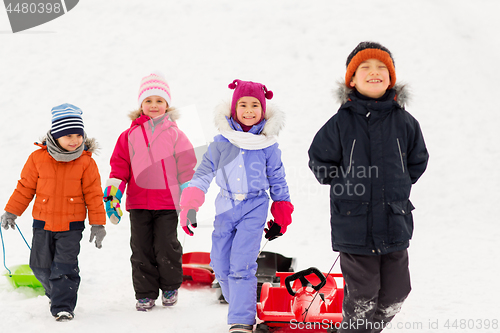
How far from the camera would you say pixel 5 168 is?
7.67m

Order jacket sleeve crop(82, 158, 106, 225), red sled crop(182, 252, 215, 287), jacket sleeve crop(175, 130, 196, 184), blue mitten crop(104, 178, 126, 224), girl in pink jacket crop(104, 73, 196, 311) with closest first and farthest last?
jacket sleeve crop(82, 158, 106, 225) → blue mitten crop(104, 178, 126, 224) → girl in pink jacket crop(104, 73, 196, 311) → jacket sleeve crop(175, 130, 196, 184) → red sled crop(182, 252, 215, 287)

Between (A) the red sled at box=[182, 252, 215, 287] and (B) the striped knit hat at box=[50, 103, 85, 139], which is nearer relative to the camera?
(B) the striped knit hat at box=[50, 103, 85, 139]

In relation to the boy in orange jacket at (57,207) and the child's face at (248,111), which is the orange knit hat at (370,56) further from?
the boy in orange jacket at (57,207)

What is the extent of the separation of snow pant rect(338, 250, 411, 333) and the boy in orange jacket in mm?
1952

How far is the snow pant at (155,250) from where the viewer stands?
3904 mm

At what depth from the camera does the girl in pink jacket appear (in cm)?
388

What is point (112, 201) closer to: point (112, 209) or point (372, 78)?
point (112, 209)

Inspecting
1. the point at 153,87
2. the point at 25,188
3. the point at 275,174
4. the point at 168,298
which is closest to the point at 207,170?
the point at 275,174

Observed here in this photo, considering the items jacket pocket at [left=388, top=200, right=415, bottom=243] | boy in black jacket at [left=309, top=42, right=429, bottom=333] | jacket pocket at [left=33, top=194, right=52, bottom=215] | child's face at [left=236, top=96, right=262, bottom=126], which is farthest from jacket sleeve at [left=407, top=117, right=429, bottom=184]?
jacket pocket at [left=33, top=194, right=52, bottom=215]

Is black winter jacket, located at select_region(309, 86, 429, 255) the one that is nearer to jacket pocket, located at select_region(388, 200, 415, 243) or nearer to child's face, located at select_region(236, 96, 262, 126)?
jacket pocket, located at select_region(388, 200, 415, 243)

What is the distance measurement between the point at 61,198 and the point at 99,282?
1270 millimetres

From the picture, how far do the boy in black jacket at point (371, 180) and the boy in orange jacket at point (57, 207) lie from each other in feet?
6.11

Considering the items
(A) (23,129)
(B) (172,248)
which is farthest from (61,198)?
(A) (23,129)

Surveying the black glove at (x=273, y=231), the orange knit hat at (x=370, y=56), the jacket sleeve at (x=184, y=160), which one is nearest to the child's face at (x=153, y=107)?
the jacket sleeve at (x=184, y=160)
